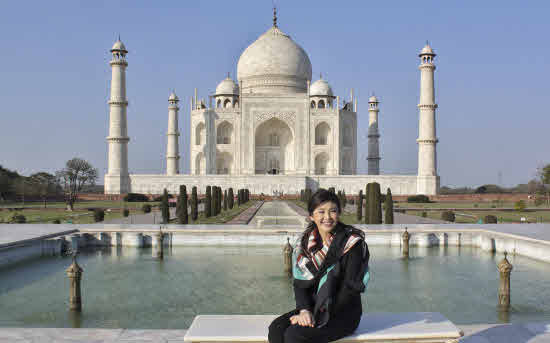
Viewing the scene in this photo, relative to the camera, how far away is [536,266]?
660 cm

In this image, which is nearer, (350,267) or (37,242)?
(350,267)

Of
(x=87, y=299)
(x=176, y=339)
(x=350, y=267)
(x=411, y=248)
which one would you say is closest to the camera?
(x=350, y=267)

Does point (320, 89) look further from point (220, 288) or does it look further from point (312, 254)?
point (312, 254)

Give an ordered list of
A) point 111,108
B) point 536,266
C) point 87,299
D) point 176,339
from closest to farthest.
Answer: point 176,339, point 87,299, point 536,266, point 111,108

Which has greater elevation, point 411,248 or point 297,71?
point 297,71

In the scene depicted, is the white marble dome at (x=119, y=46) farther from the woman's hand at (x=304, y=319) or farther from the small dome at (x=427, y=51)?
the woman's hand at (x=304, y=319)

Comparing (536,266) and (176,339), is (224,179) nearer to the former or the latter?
(536,266)

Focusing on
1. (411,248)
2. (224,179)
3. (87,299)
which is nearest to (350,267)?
(87,299)

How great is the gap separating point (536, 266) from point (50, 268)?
636 cm

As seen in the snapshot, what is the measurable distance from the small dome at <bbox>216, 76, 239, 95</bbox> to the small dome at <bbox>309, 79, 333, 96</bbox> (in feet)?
15.6

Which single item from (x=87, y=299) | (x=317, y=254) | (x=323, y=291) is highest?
(x=317, y=254)

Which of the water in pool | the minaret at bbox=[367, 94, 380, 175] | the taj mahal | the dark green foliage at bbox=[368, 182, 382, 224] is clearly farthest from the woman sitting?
the minaret at bbox=[367, 94, 380, 175]

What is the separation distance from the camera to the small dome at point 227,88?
3156 cm

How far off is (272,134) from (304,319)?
29.1 meters
